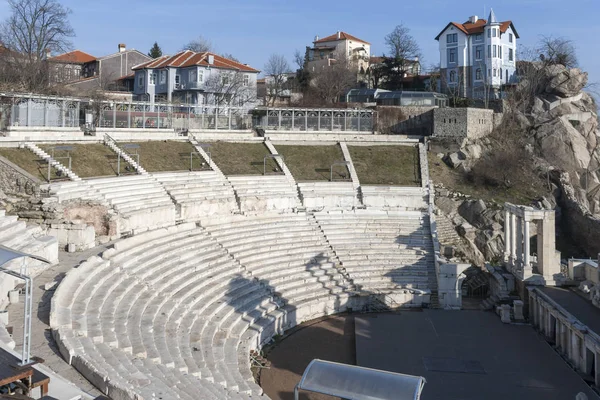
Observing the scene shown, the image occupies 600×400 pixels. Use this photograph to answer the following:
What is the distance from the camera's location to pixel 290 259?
25.8 meters

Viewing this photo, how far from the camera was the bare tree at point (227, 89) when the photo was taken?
5200 cm

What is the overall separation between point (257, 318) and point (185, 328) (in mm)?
4110

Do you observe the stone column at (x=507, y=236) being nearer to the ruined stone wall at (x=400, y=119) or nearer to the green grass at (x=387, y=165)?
the green grass at (x=387, y=165)

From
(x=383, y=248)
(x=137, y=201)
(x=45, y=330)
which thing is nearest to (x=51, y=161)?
(x=137, y=201)

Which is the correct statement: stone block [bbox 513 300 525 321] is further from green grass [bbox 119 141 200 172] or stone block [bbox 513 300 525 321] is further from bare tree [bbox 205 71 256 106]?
bare tree [bbox 205 71 256 106]

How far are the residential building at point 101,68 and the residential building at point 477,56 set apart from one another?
31765 mm

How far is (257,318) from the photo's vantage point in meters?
20.9

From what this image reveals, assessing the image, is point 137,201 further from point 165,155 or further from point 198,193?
point 165,155

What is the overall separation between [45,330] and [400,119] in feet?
116

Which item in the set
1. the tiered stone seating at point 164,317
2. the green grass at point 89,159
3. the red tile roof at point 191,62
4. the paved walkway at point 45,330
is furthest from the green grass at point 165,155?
the red tile roof at point 191,62

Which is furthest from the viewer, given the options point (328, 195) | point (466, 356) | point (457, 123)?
point (457, 123)

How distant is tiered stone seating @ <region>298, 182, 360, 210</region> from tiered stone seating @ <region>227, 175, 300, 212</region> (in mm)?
583

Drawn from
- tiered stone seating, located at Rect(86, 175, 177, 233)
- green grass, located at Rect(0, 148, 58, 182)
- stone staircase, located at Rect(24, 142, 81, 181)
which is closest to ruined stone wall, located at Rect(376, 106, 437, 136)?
tiered stone seating, located at Rect(86, 175, 177, 233)

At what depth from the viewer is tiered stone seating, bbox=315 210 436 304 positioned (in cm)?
2641
